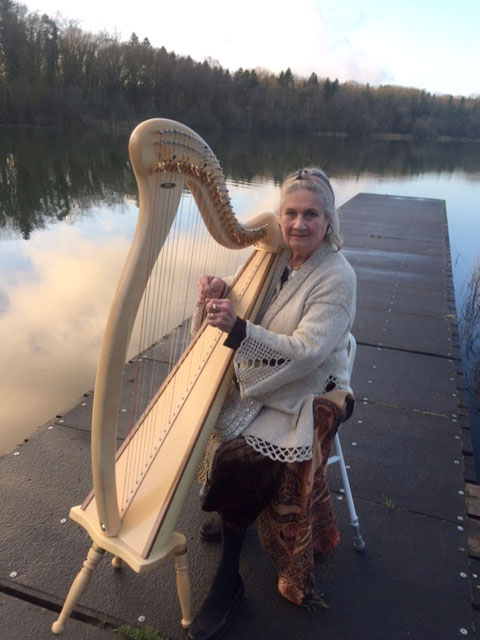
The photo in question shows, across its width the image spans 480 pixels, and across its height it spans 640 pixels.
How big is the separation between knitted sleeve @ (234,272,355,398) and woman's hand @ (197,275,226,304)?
1.13 feet

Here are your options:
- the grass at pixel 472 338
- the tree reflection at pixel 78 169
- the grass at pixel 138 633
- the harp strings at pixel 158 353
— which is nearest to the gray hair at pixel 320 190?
the harp strings at pixel 158 353

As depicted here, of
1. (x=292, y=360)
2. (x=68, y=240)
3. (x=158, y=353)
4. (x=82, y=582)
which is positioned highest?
(x=292, y=360)

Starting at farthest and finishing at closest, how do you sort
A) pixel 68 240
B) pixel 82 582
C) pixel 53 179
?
pixel 53 179, pixel 68 240, pixel 82 582

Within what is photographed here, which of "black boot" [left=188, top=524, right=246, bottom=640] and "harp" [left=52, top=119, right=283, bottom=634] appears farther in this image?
"black boot" [left=188, top=524, right=246, bottom=640]

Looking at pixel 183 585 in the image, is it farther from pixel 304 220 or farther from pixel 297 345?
pixel 304 220

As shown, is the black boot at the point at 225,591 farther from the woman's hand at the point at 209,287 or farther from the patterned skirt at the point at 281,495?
the woman's hand at the point at 209,287

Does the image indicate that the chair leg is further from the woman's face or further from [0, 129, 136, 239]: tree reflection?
[0, 129, 136, 239]: tree reflection

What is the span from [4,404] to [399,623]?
2.83 m

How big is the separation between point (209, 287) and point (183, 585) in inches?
37.7

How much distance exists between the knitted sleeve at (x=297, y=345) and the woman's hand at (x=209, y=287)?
0.34 m

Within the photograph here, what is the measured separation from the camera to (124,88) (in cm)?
2631

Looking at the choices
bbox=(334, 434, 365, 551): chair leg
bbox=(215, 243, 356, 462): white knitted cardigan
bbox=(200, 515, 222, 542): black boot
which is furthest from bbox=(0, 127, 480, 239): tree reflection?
bbox=(200, 515, 222, 542): black boot

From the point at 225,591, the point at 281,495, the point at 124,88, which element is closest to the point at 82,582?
the point at 225,591

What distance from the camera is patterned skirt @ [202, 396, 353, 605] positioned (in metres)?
1.56
